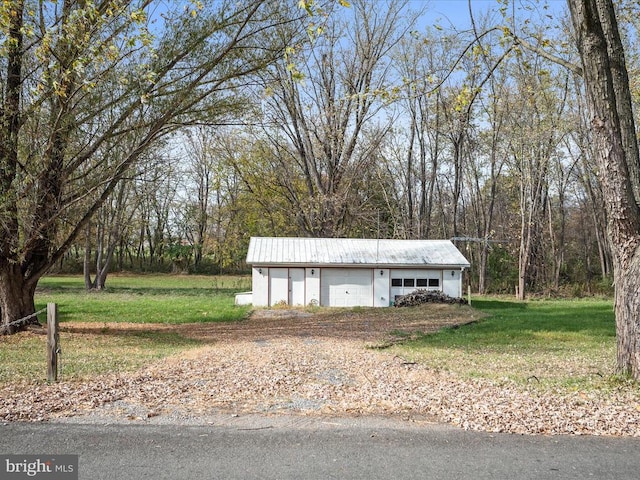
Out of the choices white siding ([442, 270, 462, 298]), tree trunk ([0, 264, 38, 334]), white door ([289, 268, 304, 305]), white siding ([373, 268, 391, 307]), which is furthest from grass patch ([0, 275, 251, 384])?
white siding ([442, 270, 462, 298])

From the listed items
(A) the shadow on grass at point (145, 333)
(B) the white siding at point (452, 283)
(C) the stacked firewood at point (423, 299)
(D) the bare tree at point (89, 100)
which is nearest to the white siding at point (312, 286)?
(C) the stacked firewood at point (423, 299)

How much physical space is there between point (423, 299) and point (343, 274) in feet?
11.5

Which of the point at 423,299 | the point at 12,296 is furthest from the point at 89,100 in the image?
the point at 423,299

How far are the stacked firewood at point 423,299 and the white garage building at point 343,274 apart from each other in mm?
793

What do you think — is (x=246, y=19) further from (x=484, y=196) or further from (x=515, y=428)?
(x=484, y=196)

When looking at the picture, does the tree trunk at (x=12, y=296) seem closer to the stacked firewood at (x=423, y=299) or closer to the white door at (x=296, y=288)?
the white door at (x=296, y=288)

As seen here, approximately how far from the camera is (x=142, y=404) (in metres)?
6.31

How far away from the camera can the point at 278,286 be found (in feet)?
77.4

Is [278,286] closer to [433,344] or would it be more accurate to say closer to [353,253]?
[353,253]

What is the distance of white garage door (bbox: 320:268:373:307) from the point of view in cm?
2409

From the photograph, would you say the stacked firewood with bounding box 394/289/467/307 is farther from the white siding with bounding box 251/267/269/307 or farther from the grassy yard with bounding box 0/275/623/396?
the white siding with bounding box 251/267/269/307

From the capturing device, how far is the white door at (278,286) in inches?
926

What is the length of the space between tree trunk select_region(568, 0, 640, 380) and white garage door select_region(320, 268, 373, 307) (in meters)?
17.1

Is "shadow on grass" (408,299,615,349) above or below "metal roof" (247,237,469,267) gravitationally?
below
